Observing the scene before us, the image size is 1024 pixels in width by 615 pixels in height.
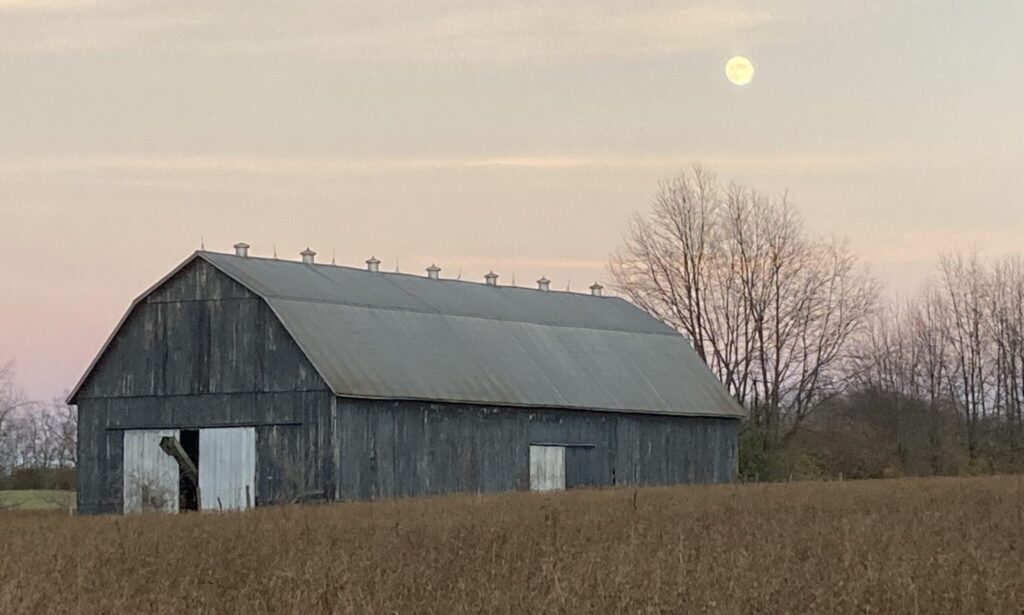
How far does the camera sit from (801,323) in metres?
63.8

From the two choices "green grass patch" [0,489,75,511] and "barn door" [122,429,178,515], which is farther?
"green grass patch" [0,489,75,511]

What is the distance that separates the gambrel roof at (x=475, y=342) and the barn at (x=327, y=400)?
0.07m

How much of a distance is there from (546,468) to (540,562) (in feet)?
89.9

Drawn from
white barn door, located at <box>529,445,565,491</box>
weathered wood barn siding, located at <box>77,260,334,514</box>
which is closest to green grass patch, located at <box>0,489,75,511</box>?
weathered wood barn siding, located at <box>77,260,334,514</box>

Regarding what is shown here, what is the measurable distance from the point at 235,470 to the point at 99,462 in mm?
4147

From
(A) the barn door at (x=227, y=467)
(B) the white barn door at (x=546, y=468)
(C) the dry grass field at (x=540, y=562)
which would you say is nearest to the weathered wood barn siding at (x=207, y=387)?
(A) the barn door at (x=227, y=467)

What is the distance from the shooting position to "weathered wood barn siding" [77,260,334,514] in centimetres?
3472

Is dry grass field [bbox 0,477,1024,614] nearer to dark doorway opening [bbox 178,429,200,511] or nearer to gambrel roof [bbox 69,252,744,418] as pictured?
dark doorway opening [bbox 178,429,200,511]

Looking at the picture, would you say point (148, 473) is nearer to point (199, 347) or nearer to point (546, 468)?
point (199, 347)

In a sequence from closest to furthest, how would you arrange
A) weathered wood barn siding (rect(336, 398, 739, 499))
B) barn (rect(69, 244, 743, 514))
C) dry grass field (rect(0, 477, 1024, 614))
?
dry grass field (rect(0, 477, 1024, 614)) < barn (rect(69, 244, 743, 514)) < weathered wood barn siding (rect(336, 398, 739, 499))

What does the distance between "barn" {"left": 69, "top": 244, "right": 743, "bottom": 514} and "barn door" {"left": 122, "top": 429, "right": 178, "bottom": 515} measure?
44mm

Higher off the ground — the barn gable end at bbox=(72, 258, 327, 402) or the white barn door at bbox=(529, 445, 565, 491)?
the barn gable end at bbox=(72, 258, 327, 402)

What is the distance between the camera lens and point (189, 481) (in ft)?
118

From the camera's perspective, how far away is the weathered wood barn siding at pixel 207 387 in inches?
1367
